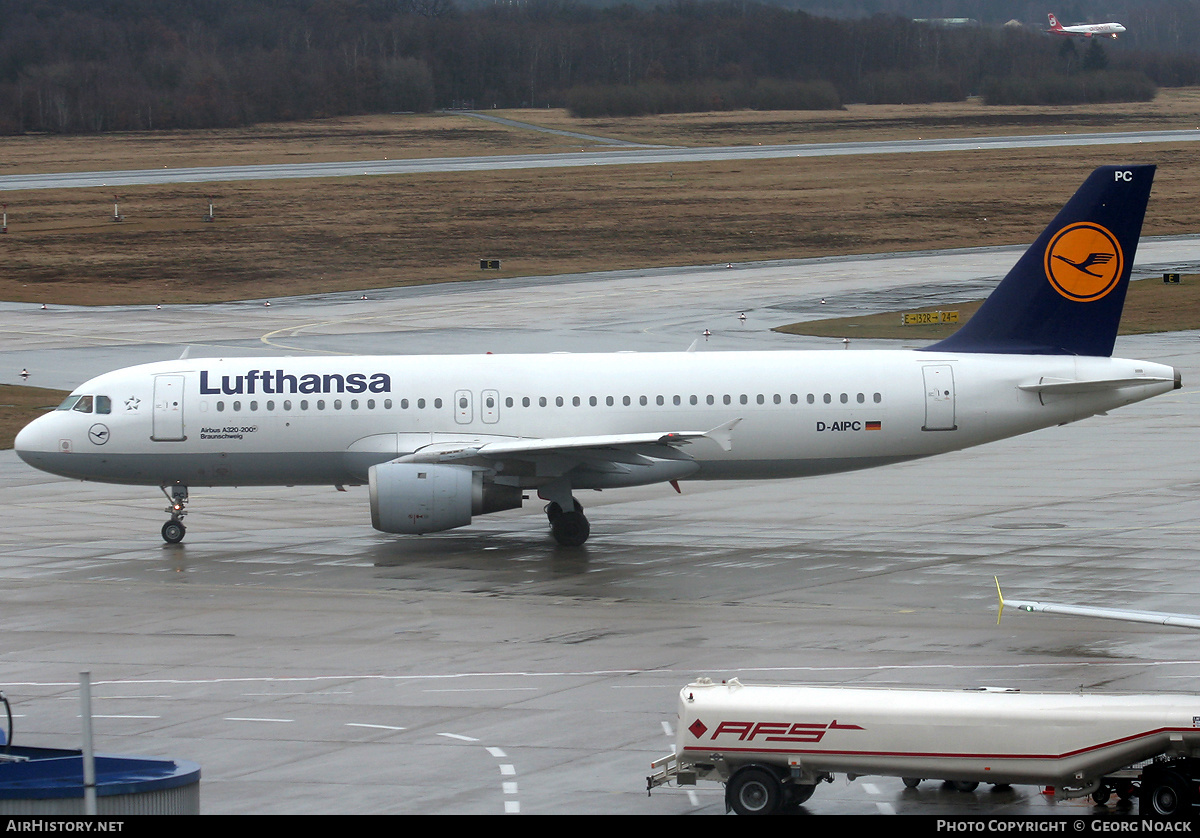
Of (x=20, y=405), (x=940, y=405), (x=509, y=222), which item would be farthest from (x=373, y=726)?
(x=509, y=222)

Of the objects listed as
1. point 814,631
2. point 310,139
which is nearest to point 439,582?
point 814,631

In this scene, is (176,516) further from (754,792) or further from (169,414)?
(754,792)

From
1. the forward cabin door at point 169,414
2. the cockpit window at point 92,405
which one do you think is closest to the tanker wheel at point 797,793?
the forward cabin door at point 169,414

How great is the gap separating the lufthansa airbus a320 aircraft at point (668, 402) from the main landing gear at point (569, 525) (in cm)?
4

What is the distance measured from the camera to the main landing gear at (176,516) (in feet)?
122

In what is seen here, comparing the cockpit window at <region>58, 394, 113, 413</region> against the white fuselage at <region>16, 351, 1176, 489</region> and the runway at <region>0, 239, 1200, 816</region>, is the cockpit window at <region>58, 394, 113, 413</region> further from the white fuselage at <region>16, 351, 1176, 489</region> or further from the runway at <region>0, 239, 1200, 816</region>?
the runway at <region>0, 239, 1200, 816</region>

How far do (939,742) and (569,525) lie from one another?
1886 centimetres

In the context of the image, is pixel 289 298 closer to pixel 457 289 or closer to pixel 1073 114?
pixel 457 289

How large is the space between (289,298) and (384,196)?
33267 mm

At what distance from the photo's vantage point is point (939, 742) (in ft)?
56.0

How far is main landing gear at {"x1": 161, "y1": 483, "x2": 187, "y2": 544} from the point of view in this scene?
3722 centimetres

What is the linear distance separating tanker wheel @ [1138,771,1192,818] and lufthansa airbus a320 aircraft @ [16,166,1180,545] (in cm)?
1832

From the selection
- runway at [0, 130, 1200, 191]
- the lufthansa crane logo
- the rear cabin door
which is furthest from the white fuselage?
runway at [0, 130, 1200, 191]

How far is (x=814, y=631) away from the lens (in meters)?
27.3
